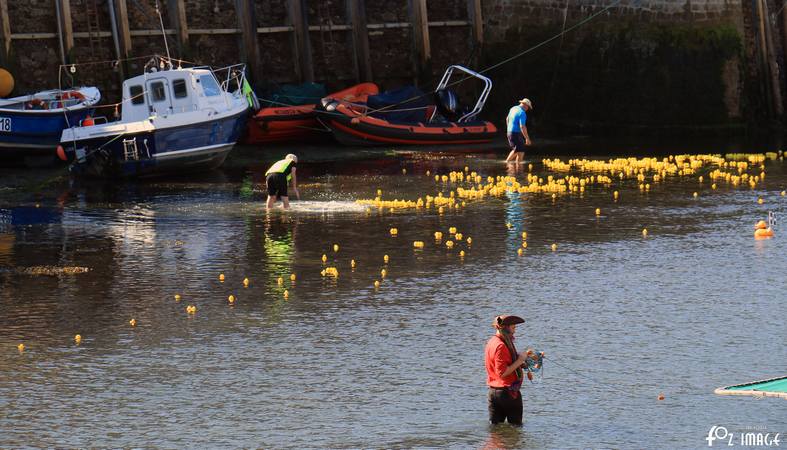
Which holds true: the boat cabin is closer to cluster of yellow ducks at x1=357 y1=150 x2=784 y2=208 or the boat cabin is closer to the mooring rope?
cluster of yellow ducks at x1=357 y1=150 x2=784 y2=208

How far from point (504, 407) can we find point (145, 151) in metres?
18.6

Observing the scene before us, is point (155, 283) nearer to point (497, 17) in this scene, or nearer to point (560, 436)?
point (560, 436)

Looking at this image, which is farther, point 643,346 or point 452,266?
point 452,266

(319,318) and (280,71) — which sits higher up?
(280,71)

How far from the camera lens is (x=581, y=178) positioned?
86.8 ft

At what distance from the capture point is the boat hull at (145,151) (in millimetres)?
27750

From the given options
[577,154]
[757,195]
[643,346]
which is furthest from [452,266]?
[577,154]

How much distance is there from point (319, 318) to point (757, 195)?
1158cm

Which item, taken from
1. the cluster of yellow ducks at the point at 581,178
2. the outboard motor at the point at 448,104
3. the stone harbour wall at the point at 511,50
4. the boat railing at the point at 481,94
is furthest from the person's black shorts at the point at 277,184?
the boat railing at the point at 481,94

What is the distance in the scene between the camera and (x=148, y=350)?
44.1 feet

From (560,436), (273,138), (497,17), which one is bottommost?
(560,436)

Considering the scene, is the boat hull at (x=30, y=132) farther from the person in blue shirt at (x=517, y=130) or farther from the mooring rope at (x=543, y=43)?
the person in blue shirt at (x=517, y=130)
